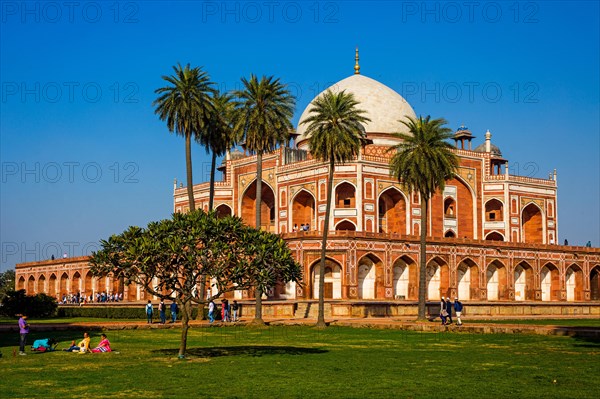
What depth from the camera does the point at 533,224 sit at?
78.4 m

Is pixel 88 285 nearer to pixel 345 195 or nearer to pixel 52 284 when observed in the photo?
pixel 52 284

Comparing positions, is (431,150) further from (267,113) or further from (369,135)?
(369,135)

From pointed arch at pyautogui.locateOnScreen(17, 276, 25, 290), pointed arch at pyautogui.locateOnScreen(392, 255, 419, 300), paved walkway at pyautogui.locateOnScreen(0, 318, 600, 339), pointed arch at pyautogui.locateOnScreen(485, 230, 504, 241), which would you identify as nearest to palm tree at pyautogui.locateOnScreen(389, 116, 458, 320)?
paved walkway at pyautogui.locateOnScreen(0, 318, 600, 339)

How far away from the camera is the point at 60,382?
18.1 metres

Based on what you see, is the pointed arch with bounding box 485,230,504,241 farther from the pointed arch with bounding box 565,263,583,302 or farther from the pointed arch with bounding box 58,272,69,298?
the pointed arch with bounding box 58,272,69,298

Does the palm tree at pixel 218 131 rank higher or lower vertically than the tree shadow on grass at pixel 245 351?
higher

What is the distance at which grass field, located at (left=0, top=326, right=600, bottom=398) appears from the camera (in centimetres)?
1664

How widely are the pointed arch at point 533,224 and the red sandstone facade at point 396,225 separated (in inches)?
4.0

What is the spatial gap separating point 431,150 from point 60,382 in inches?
1200

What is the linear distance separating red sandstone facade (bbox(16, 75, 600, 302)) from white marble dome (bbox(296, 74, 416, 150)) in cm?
12

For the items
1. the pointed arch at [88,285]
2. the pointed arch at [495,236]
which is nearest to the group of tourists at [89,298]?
the pointed arch at [88,285]

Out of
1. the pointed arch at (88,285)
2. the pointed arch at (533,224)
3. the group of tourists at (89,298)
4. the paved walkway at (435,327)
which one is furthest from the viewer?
the pointed arch at (88,285)

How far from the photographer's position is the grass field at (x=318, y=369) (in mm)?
16641

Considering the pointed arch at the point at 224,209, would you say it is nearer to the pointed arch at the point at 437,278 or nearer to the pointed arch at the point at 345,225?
the pointed arch at the point at 345,225
